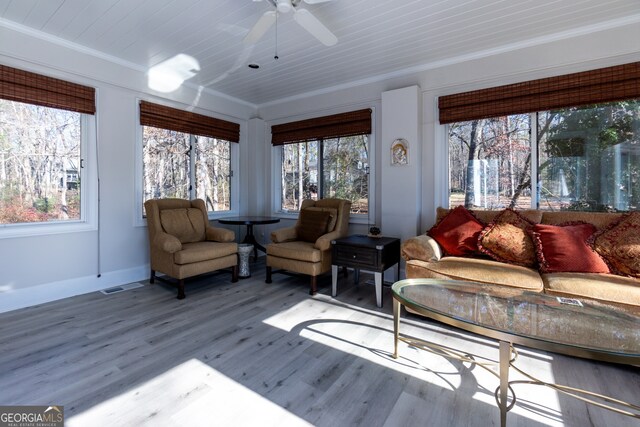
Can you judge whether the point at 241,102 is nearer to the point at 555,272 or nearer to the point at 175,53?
the point at 175,53

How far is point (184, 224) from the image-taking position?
3.69 m

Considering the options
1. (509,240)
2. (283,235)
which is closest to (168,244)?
(283,235)

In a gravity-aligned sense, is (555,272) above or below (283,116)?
below

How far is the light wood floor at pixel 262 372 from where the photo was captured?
4.89 ft

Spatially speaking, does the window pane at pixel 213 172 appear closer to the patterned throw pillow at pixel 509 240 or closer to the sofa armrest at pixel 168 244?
the sofa armrest at pixel 168 244

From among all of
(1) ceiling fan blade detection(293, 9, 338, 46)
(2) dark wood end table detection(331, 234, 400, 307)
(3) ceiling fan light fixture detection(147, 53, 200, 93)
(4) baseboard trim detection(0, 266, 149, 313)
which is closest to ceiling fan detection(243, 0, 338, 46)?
(1) ceiling fan blade detection(293, 9, 338, 46)

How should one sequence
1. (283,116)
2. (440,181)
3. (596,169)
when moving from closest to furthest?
(596,169) < (440,181) < (283,116)

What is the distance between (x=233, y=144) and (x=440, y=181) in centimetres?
318

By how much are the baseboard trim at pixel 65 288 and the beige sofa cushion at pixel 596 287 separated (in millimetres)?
4110

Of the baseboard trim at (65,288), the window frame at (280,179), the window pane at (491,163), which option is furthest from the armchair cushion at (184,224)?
the window pane at (491,163)

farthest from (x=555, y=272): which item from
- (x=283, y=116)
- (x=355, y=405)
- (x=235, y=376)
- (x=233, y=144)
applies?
(x=233, y=144)

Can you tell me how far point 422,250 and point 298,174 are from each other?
8.68ft

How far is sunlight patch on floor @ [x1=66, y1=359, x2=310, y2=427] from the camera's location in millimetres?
1435

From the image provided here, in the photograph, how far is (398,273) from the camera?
362cm
